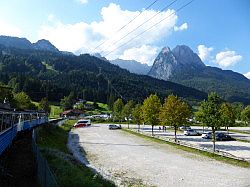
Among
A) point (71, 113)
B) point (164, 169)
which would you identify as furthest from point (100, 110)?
point (164, 169)

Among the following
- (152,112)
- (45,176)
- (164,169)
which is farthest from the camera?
(152,112)

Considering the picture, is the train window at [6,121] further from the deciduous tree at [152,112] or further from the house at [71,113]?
the house at [71,113]

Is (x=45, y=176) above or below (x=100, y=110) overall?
below

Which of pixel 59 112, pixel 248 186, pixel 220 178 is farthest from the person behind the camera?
pixel 59 112

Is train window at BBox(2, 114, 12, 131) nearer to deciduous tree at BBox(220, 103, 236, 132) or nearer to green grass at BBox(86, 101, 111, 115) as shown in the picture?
deciduous tree at BBox(220, 103, 236, 132)

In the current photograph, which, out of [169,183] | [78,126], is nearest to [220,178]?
[169,183]

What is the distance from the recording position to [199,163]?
98.9 feet

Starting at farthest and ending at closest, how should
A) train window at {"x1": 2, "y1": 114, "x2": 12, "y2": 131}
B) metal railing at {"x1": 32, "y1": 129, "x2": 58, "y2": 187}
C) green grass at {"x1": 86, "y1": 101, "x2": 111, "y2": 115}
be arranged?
green grass at {"x1": 86, "y1": 101, "x2": 111, "y2": 115}, train window at {"x1": 2, "y1": 114, "x2": 12, "y2": 131}, metal railing at {"x1": 32, "y1": 129, "x2": 58, "y2": 187}

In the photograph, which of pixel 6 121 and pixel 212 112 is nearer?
pixel 6 121

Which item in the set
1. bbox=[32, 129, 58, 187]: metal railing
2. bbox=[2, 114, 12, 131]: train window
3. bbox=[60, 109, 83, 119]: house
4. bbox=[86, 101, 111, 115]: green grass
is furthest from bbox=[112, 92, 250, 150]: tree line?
bbox=[86, 101, 111, 115]: green grass

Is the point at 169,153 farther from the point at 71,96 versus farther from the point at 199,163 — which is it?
the point at 71,96

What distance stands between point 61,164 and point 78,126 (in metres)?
76.1

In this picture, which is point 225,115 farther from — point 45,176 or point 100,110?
point 100,110

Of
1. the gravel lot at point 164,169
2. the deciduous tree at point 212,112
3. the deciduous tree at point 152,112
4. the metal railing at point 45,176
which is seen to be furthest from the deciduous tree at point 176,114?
the metal railing at point 45,176
